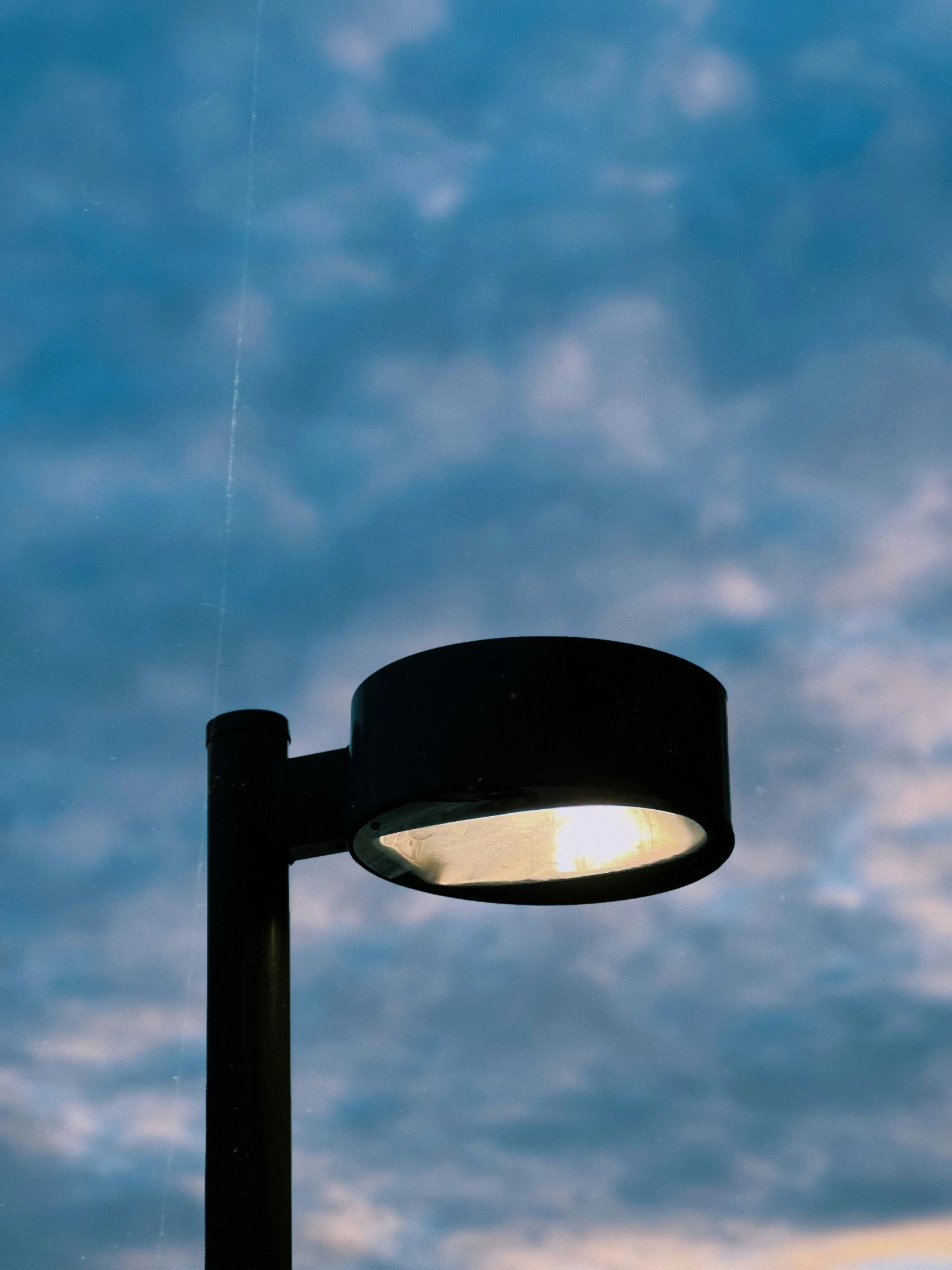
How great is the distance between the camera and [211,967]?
3.55 metres

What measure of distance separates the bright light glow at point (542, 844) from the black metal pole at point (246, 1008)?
1.06 ft

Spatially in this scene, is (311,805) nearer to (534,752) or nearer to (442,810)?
(442,810)

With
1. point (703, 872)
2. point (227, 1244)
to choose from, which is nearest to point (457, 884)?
point (703, 872)

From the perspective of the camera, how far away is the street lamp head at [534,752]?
10.4ft

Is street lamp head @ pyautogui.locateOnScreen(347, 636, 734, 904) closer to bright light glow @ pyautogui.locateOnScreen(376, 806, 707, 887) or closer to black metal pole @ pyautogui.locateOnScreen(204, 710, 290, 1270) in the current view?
bright light glow @ pyautogui.locateOnScreen(376, 806, 707, 887)

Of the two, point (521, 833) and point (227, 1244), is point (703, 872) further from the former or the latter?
point (227, 1244)

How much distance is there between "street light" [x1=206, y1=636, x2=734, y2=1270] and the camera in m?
3.18

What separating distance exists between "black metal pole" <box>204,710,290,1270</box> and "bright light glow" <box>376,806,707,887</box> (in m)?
0.32

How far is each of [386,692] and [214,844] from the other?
0.62 metres

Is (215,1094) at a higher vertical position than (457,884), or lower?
lower

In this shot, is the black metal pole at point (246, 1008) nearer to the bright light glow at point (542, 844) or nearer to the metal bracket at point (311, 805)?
the metal bracket at point (311, 805)

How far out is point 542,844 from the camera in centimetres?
358

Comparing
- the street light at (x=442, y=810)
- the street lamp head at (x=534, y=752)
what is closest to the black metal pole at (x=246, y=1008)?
the street light at (x=442, y=810)

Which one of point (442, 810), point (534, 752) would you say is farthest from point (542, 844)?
point (534, 752)
